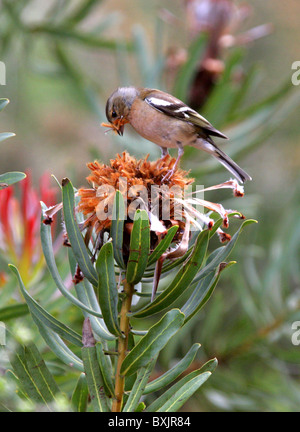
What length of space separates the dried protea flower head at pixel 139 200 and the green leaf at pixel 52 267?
0.06 m

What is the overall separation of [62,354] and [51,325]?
49 mm

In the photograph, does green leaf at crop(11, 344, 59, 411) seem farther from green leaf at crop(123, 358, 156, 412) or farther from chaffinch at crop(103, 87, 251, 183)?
→ chaffinch at crop(103, 87, 251, 183)

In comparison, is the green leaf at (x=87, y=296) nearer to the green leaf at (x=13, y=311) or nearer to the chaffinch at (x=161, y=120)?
the green leaf at (x=13, y=311)

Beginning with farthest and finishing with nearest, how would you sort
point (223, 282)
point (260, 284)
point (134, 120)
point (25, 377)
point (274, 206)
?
point (274, 206) < point (223, 282) < point (260, 284) < point (134, 120) < point (25, 377)

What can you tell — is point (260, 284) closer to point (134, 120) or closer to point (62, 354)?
point (134, 120)

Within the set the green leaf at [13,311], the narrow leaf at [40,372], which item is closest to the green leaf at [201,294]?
the narrow leaf at [40,372]

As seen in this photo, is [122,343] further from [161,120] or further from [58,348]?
[161,120]

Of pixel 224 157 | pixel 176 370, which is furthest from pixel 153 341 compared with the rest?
pixel 224 157

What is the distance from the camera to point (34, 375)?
31.6 inches

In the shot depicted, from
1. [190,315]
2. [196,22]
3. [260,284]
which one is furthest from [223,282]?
[190,315]

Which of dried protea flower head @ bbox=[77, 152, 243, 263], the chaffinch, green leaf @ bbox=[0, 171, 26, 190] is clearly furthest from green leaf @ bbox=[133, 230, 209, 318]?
the chaffinch

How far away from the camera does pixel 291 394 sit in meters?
1.70

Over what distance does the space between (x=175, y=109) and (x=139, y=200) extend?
1.89ft

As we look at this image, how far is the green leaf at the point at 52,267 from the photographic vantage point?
0.82 m
